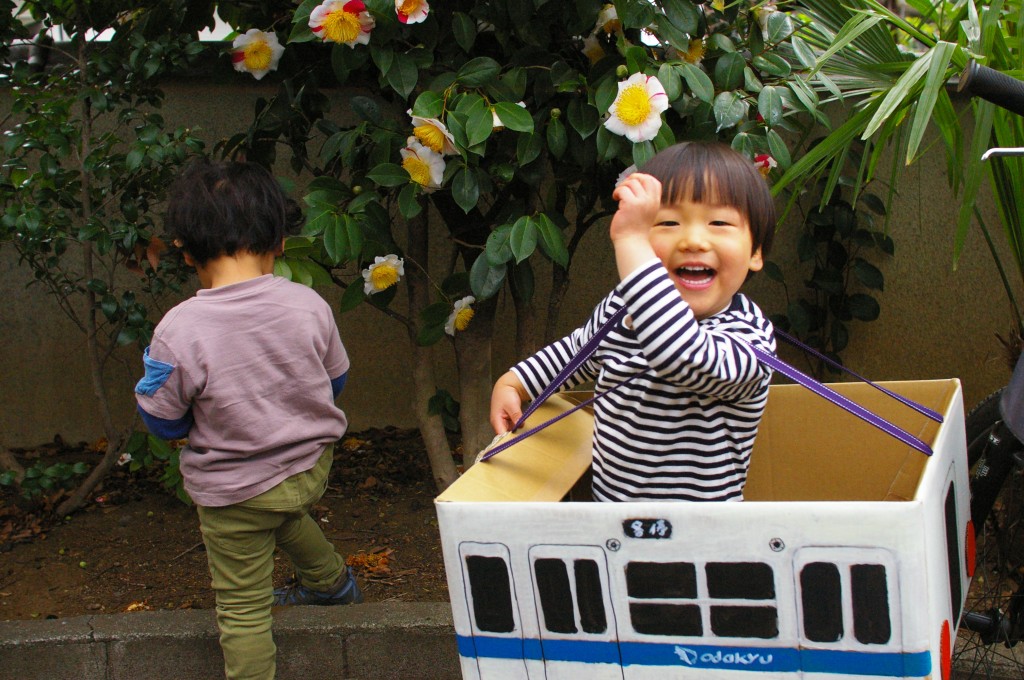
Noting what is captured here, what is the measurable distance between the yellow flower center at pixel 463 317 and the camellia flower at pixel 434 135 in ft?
1.53

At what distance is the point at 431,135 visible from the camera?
7.51 feet

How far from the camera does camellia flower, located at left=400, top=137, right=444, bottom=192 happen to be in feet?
7.68

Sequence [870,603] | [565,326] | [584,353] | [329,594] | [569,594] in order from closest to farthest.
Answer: [870,603] → [569,594] → [584,353] → [329,594] → [565,326]

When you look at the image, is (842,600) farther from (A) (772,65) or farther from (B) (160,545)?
(B) (160,545)

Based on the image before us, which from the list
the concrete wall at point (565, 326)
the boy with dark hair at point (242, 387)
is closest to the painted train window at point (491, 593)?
the boy with dark hair at point (242, 387)

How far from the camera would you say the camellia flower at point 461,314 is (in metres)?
2.63

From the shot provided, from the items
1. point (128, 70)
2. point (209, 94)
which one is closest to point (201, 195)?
point (128, 70)

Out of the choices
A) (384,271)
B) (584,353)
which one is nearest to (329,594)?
(384,271)

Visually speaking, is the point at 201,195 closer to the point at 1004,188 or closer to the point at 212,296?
the point at 212,296

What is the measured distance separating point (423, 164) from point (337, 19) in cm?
37

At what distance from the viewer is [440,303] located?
269 centimetres

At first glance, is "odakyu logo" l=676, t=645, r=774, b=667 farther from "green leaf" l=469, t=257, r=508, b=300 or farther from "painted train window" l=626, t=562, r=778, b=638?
"green leaf" l=469, t=257, r=508, b=300

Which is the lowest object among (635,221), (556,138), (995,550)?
(995,550)

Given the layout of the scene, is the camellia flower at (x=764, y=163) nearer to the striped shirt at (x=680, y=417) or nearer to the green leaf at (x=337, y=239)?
the striped shirt at (x=680, y=417)
